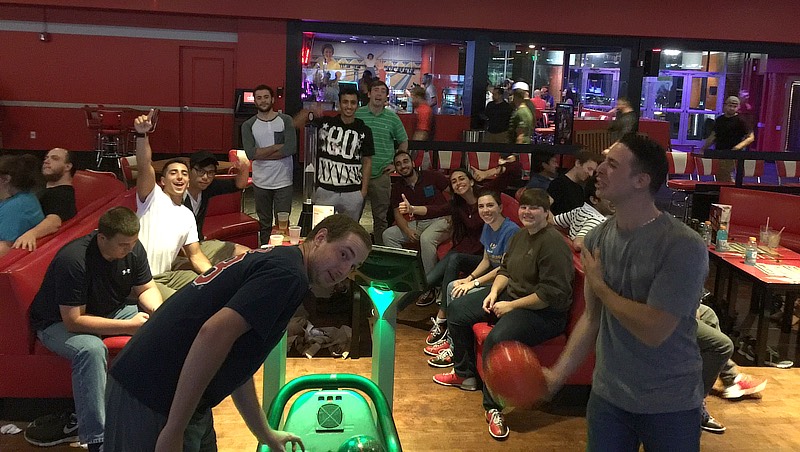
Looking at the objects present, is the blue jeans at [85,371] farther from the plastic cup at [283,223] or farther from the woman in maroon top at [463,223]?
the woman in maroon top at [463,223]

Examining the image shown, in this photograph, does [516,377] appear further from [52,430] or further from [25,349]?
[25,349]

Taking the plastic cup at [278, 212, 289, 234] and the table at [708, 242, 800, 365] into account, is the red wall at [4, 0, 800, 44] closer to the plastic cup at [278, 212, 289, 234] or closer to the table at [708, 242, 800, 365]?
the table at [708, 242, 800, 365]

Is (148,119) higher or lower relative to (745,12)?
lower

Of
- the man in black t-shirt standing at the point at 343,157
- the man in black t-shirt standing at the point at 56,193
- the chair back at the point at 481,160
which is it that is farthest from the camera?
the chair back at the point at 481,160

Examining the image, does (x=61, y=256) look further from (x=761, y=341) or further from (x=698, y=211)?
(x=698, y=211)

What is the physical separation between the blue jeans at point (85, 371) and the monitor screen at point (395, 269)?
1.49 meters

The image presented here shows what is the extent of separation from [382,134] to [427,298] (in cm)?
149

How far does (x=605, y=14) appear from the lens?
11.4 metres

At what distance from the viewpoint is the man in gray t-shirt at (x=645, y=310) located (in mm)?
2242

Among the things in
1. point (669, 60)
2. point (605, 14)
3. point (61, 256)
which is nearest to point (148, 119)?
point (61, 256)

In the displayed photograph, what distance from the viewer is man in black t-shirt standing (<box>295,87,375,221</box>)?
6234 mm

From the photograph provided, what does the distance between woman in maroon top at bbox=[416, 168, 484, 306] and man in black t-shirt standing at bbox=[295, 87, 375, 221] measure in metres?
0.88

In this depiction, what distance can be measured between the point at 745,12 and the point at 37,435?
11.4 metres

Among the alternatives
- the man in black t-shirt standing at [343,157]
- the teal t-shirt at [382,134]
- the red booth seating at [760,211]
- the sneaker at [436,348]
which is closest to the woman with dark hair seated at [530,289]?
the sneaker at [436,348]
